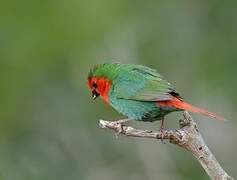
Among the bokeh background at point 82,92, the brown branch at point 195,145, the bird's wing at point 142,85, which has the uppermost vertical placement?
the bird's wing at point 142,85

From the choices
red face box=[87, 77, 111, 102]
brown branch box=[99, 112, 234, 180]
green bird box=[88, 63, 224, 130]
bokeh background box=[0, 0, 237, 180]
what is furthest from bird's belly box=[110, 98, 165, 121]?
bokeh background box=[0, 0, 237, 180]

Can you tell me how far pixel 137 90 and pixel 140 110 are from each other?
200mm

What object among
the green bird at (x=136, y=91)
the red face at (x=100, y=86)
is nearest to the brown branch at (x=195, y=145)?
the green bird at (x=136, y=91)

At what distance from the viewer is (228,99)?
12.8 metres

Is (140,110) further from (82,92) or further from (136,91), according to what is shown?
(82,92)

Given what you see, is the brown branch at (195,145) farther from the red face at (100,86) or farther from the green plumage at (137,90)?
the red face at (100,86)

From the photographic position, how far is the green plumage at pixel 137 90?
24.4ft

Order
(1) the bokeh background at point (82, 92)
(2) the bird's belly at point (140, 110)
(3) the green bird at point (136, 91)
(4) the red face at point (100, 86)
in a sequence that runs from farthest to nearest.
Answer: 1. (1) the bokeh background at point (82, 92)
2. (4) the red face at point (100, 86)
3. (2) the bird's belly at point (140, 110)
4. (3) the green bird at point (136, 91)

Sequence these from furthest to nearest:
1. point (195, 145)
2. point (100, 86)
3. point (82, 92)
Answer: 1. point (82, 92)
2. point (100, 86)
3. point (195, 145)

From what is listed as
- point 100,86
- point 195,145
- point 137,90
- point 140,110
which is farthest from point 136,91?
point 195,145

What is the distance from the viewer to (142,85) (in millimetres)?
7691

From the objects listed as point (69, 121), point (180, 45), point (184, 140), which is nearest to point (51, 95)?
point (69, 121)

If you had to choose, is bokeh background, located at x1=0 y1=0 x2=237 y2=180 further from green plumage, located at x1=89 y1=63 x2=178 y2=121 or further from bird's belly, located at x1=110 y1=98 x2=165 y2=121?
bird's belly, located at x1=110 y1=98 x2=165 y2=121

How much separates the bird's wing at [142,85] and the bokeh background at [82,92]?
13.2 ft
